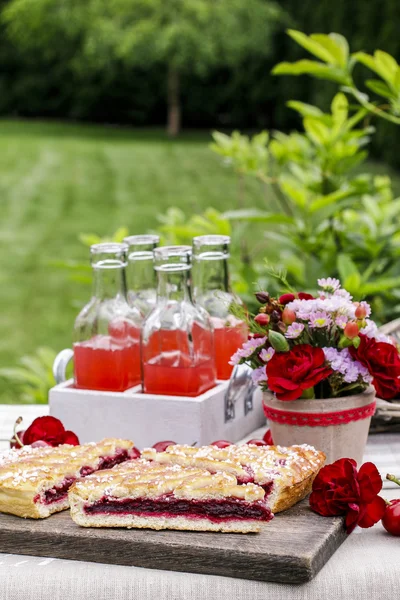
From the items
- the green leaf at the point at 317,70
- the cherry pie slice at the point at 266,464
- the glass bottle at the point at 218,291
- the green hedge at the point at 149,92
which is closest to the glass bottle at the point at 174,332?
the glass bottle at the point at 218,291

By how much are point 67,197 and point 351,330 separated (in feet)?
29.2

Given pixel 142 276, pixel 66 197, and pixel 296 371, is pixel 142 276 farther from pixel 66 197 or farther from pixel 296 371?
pixel 66 197

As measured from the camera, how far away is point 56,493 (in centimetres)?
107

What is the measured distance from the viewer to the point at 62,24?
1512cm

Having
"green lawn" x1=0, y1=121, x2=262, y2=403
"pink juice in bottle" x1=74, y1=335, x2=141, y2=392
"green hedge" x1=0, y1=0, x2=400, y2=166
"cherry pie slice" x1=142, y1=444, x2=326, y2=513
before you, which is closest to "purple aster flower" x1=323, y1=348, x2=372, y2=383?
"cherry pie slice" x1=142, y1=444, x2=326, y2=513

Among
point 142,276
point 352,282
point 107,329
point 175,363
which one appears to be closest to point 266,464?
point 175,363

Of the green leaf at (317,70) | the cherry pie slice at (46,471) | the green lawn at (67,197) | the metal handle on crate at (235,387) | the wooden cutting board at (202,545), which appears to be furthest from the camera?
the green lawn at (67,197)

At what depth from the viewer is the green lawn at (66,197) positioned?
20.2ft

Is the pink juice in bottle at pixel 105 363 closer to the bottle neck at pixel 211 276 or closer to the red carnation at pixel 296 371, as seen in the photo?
the bottle neck at pixel 211 276

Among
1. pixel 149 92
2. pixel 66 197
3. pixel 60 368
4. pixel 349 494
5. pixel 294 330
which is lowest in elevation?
pixel 66 197

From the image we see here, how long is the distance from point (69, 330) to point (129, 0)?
32.3ft

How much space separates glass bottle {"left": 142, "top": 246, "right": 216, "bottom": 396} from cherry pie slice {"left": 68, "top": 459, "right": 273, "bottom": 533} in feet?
1.04

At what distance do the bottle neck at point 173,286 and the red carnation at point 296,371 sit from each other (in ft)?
0.70

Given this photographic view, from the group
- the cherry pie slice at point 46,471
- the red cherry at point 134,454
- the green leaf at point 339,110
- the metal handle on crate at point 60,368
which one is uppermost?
the green leaf at point 339,110
